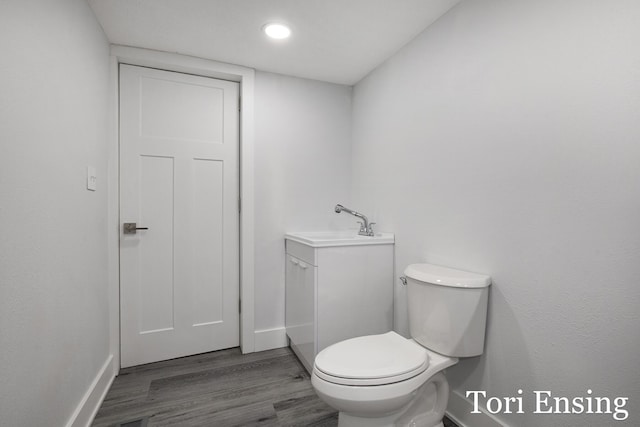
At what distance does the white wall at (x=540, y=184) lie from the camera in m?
0.97

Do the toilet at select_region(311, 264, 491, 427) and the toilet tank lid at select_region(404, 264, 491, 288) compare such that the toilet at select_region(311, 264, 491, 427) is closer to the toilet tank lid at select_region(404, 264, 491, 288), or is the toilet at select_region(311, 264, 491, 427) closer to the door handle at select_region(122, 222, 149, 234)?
the toilet tank lid at select_region(404, 264, 491, 288)

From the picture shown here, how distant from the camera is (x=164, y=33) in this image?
5.94ft

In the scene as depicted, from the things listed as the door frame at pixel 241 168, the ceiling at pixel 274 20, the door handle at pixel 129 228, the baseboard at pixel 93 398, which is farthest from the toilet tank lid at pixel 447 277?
the door handle at pixel 129 228

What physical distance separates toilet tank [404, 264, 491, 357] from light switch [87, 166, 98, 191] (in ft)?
5.64

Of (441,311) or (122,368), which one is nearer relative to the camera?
(441,311)

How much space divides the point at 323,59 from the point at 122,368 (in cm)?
251

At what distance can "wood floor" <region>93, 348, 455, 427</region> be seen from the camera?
→ 1.55 m

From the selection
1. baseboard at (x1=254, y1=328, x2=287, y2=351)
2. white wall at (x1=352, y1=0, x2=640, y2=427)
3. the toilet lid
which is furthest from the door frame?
white wall at (x1=352, y1=0, x2=640, y2=427)

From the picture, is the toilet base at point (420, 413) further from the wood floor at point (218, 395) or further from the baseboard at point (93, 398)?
the baseboard at point (93, 398)

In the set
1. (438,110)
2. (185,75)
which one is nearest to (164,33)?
(185,75)

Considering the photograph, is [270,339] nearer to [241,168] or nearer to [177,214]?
[177,214]

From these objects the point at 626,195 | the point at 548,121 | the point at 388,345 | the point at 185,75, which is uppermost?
the point at 185,75

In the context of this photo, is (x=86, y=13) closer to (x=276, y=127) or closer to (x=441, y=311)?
(x=276, y=127)

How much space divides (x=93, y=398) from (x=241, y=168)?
5.17 feet
